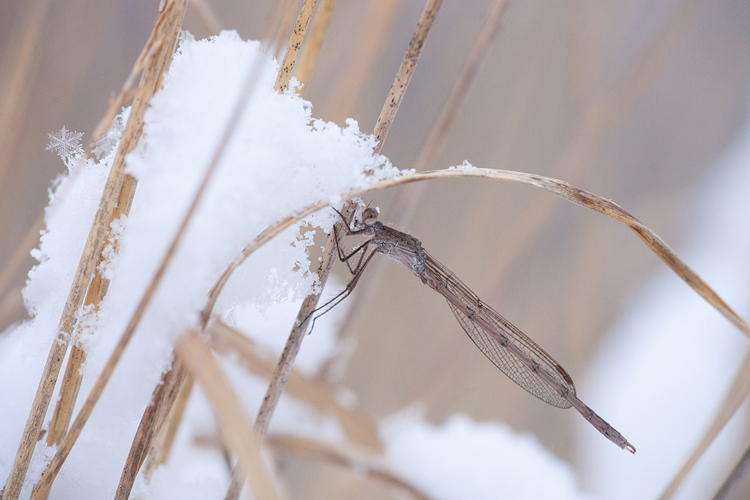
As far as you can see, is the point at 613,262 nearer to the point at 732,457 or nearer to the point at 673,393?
the point at 673,393

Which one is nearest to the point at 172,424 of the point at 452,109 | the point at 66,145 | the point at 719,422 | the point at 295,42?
the point at 66,145

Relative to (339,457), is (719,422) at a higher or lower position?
lower

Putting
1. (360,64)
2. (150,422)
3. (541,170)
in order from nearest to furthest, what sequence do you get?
(150,422)
(360,64)
(541,170)

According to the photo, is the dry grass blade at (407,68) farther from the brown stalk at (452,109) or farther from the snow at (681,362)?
the snow at (681,362)

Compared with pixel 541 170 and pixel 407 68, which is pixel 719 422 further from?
pixel 541 170

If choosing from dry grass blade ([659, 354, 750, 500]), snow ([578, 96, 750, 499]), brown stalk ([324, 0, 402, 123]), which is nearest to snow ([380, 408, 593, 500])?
dry grass blade ([659, 354, 750, 500])

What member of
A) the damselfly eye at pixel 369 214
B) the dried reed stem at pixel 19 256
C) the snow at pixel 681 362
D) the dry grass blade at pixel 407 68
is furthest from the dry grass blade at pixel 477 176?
the snow at pixel 681 362
